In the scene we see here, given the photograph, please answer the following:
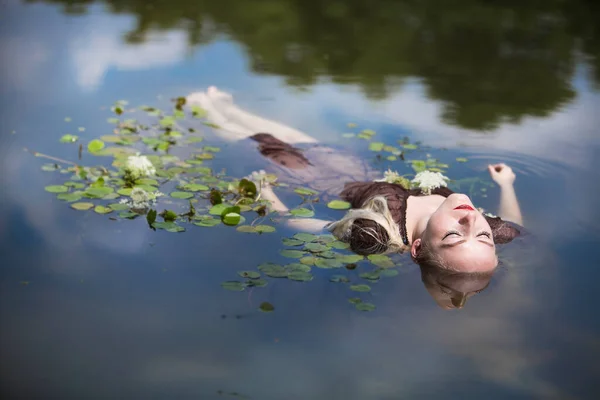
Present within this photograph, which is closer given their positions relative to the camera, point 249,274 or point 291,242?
point 249,274

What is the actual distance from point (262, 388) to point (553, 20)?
7.27 metres

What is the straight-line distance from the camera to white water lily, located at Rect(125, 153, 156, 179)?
418 centimetres

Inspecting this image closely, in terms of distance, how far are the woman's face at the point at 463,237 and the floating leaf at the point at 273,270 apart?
648 mm

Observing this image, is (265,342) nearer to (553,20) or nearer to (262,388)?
(262,388)

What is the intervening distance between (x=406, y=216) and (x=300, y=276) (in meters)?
0.76

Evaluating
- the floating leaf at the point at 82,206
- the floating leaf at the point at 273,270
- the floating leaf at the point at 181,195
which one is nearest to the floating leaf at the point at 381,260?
the floating leaf at the point at 273,270

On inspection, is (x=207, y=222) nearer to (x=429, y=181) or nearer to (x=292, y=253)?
(x=292, y=253)

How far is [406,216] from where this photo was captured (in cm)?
386

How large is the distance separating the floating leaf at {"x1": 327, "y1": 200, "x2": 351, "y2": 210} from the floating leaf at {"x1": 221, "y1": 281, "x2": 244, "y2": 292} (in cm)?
93

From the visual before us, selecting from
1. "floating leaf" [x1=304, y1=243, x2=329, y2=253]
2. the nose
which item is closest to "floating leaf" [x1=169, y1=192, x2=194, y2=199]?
"floating leaf" [x1=304, y1=243, x2=329, y2=253]

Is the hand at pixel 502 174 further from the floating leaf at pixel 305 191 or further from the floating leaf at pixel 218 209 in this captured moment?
the floating leaf at pixel 218 209

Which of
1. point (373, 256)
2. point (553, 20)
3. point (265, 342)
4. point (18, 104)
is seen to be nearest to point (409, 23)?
point (553, 20)

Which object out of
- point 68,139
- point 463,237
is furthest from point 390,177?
point 68,139

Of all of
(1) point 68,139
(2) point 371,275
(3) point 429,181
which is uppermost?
(3) point 429,181
